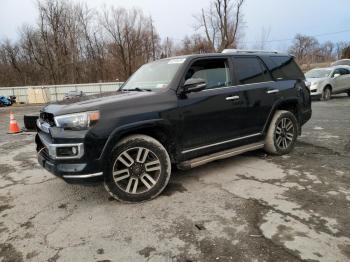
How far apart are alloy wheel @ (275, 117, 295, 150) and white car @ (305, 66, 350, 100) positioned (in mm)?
10941

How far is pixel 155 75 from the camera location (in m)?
4.85

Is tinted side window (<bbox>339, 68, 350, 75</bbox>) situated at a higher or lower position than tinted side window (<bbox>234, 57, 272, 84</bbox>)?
higher

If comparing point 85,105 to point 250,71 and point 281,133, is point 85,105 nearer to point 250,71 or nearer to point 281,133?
point 250,71

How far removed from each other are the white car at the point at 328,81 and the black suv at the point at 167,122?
36.5ft

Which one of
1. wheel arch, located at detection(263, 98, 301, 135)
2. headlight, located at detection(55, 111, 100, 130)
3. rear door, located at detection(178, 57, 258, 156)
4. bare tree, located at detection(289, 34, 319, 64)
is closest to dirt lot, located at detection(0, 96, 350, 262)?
rear door, located at detection(178, 57, 258, 156)

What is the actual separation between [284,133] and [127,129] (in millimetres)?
3216

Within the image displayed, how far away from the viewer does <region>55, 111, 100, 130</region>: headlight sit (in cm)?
359

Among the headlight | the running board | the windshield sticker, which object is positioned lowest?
the running board

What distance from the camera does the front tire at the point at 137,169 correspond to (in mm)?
3816

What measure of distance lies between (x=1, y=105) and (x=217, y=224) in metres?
28.3

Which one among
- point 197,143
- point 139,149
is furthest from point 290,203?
point 139,149

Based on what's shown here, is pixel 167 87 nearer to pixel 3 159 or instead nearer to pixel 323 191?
pixel 323 191

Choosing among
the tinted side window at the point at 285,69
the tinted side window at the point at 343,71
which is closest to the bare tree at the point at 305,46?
the tinted side window at the point at 343,71

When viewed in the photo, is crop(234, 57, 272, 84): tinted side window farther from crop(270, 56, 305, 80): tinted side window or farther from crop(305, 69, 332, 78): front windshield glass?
crop(305, 69, 332, 78): front windshield glass
